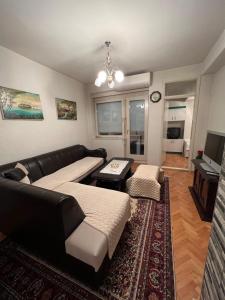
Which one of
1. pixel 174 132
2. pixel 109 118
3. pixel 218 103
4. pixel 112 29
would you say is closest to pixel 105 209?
pixel 112 29

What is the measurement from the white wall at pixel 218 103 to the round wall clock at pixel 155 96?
3.83 ft

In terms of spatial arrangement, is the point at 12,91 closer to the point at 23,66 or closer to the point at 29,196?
the point at 23,66

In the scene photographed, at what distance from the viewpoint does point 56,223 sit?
1084mm

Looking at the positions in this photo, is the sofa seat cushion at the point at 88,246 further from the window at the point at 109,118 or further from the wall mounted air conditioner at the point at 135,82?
the window at the point at 109,118

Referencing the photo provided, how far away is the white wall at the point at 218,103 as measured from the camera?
258cm

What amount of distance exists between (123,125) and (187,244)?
3468 mm

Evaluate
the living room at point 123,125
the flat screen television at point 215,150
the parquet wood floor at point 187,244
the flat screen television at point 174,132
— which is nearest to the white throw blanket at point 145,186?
the living room at point 123,125

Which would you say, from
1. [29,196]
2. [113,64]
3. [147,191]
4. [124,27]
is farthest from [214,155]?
[113,64]

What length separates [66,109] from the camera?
3.72 metres

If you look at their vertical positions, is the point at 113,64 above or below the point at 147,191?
above

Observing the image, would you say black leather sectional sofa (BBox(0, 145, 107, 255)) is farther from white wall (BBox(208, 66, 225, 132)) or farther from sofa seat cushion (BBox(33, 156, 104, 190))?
white wall (BBox(208, 66, 225, 132))

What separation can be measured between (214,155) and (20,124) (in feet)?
11.1

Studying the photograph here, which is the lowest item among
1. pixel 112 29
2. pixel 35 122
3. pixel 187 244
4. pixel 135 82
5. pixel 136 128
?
pixel 187 244

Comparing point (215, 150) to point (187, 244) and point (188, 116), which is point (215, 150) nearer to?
point (187, 244)
